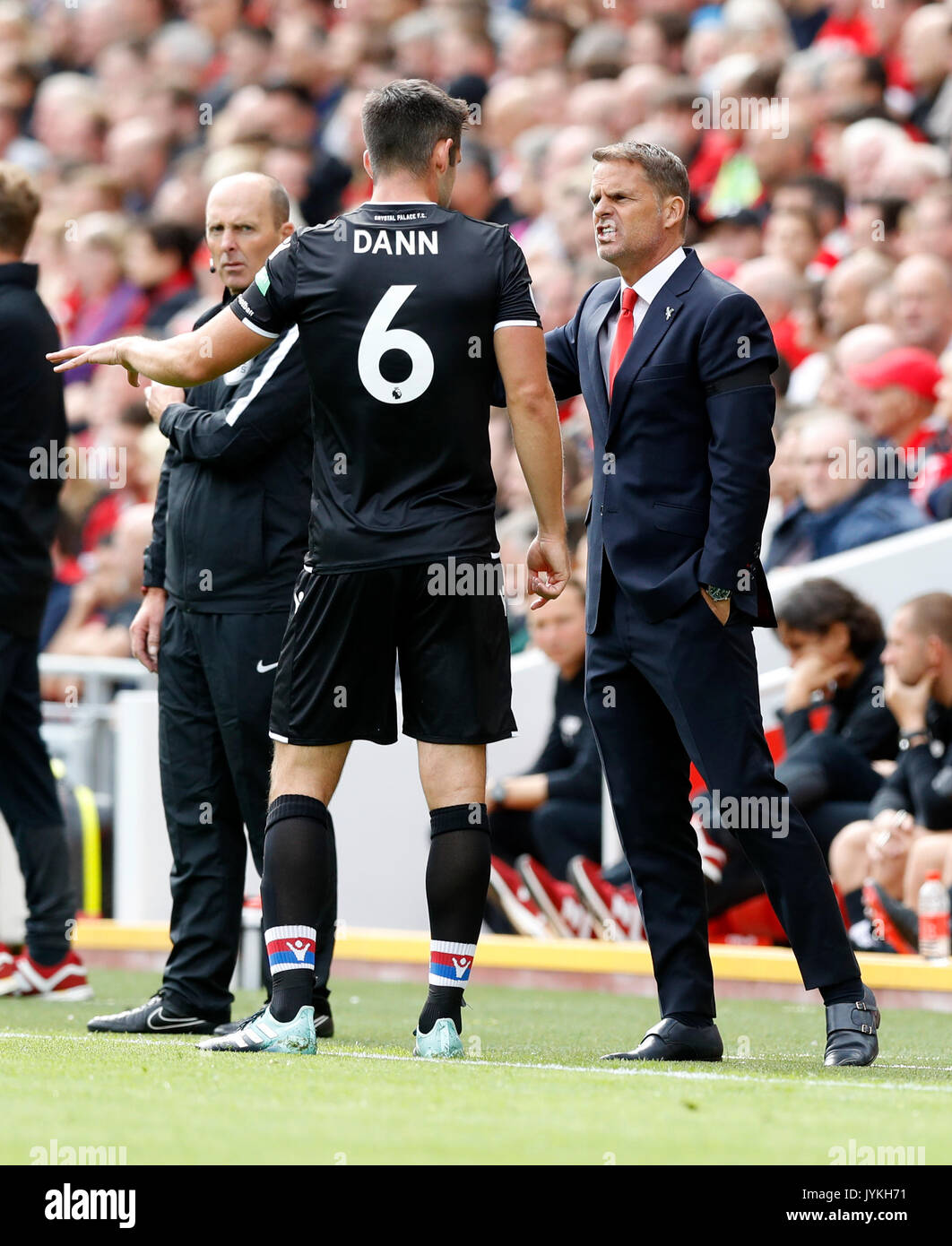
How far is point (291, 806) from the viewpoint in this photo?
5270mm

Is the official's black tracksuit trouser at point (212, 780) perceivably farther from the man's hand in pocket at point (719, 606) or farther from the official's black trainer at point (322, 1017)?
the man's hand in pocket at point (719, 606)

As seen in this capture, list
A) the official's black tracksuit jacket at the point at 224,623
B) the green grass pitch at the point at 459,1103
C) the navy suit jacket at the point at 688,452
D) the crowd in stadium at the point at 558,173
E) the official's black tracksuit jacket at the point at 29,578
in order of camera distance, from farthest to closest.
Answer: the crowd in stadium at the point at 558,173, the official's black tracksuit jacket at the point at 29,578, the official's black tracksuit jacket at the point at 224,623, the navy suit jacket at the point at 688,452, the green grass pitch at the point at 459,1103

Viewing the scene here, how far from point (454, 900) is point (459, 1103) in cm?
95

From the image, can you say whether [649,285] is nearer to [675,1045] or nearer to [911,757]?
[675,1045]

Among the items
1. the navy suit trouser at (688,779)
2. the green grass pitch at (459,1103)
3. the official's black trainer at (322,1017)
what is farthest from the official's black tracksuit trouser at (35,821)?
the navy suit trouser at (688,779)

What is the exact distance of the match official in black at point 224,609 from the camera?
6.18m

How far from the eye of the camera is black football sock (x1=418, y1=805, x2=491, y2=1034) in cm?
523

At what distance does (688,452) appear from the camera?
5453 mm

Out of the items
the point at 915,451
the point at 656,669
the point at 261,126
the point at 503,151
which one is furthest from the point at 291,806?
the point at 261,126

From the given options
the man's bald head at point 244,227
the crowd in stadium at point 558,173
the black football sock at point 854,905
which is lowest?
the black football sock at point 854,905

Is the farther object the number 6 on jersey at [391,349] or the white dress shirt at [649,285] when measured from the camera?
the white dress shirt at [649,285]

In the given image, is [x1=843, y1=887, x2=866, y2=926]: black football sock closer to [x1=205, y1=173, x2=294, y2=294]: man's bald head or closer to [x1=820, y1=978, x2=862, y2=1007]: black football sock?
[x1=820, y1=978, x2=862, y2=1007]: black football sock

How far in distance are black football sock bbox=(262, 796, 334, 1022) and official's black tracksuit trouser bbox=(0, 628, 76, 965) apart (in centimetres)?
250
